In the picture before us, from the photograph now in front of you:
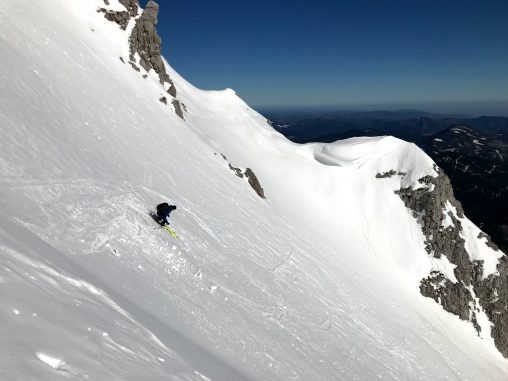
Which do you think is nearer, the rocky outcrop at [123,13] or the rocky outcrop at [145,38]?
the rocky outcrop at [123,13]

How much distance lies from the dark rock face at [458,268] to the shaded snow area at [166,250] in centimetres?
220

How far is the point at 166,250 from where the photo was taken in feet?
50.5

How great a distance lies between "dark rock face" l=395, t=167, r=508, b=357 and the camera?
4897cm

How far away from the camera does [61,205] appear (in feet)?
42.8

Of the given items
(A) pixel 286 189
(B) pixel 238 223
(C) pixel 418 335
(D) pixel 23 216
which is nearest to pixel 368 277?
(C) pixel 418 335

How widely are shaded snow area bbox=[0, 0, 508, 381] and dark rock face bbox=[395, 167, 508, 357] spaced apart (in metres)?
2.20

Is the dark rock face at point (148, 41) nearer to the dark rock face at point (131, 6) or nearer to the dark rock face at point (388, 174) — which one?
the dark rock face at point (131, 6)

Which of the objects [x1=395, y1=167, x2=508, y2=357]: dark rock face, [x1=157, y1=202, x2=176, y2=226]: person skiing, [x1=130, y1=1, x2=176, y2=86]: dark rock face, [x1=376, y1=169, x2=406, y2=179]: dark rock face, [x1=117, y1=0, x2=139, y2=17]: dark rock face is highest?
[x1=117, y1=0, x2=139, y2=17]: dark rock face

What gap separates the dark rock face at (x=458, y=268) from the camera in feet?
161

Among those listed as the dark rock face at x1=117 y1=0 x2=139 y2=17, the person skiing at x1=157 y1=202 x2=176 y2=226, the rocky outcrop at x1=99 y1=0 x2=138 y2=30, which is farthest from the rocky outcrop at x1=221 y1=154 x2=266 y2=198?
the person skiing at x1=157 y1=202 x2=176 y2=226

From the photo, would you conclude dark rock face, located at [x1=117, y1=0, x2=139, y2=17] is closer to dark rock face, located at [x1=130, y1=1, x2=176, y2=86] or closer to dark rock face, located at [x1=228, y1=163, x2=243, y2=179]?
dark rock face, located at [x1=130, y1=1, x2=176, y2=86]

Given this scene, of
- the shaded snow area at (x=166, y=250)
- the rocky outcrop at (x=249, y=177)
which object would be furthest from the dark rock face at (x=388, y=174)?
the rocky outcrop at (x=249, y=177)

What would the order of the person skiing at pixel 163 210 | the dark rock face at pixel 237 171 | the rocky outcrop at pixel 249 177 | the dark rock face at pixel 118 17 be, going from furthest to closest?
the dark rock face at pixel 118 17 → the rocky outcrop at pixel 249 177 → the dark rock face at pixel 237 171 → the person skiing at pixel 163 210

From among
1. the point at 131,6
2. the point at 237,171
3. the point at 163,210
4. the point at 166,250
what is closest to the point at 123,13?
the point at 131,6
